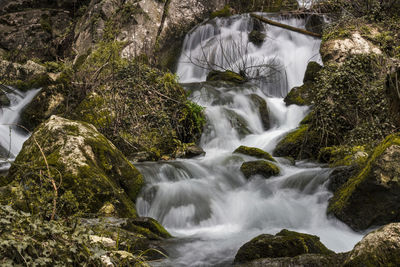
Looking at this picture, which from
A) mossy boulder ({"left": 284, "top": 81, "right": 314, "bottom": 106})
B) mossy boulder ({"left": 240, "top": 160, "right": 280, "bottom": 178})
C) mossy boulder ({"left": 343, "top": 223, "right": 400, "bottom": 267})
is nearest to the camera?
mossy boulder ({"left": 343, "top": 223, "right": 400, "bottom": 267})

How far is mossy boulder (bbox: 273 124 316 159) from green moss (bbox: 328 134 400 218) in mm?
2651

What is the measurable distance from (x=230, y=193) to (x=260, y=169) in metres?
0.86

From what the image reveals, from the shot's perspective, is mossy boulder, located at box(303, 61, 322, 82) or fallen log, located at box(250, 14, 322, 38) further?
fallen log, located at box(250, 14, 322, 38)

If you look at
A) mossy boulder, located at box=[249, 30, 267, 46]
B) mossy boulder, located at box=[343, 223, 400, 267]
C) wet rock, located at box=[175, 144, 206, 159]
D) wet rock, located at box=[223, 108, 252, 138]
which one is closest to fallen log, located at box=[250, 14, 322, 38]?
mossy boulder, located at box=[249, 30, 267, 46]

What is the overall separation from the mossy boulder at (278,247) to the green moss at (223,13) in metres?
16.4

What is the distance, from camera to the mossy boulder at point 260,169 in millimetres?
7375

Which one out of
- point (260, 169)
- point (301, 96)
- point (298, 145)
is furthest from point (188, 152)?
point (301, 96)

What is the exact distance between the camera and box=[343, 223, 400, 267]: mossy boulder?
2.92 meters

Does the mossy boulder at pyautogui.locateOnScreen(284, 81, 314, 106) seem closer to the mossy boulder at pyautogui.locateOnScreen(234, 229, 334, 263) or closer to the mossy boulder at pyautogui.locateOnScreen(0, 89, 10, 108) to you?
the mossy boulder at pyautogui.locateOnScreen(234, 229, 334, 263)

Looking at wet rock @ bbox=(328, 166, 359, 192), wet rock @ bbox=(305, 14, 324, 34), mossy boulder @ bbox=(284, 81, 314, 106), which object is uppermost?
wet rock @ bbox=(305, 14, 324, 34)

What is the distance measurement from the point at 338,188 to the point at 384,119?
244cm

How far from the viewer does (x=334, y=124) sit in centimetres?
841

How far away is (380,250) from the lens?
9.77 feet

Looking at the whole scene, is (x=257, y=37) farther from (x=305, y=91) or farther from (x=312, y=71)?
(x=305, y=91)
